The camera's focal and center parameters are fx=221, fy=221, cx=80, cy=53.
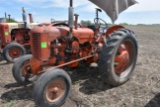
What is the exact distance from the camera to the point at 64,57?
4.48m

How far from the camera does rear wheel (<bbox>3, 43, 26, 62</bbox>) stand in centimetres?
693

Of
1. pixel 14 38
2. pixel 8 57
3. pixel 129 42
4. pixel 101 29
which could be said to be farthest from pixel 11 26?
pixel 129 42

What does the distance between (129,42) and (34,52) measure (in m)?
2.11

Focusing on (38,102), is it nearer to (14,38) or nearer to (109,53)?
(109,53)

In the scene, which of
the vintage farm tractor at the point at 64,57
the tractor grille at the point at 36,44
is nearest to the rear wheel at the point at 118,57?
the vintage farm tractor at the point at 64,57

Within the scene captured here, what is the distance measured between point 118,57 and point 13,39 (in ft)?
15.9

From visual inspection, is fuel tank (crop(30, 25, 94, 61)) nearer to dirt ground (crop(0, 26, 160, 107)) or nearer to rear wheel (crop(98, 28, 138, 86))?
dirt ground (crop(0, 26, 160, 107))

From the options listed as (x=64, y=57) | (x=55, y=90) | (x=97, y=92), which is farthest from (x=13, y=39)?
(x=55, y=90)

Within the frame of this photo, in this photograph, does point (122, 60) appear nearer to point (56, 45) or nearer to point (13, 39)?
point (56, 45)

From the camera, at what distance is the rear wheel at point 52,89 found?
3.45 m

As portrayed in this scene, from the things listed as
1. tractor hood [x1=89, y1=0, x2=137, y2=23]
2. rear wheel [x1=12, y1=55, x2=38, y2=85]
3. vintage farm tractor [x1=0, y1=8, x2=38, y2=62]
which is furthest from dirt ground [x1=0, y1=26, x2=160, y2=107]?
vintage farm tractor [x1=0, y1=8, x2=38, y2=62]

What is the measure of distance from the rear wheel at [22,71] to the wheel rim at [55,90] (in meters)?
1.04

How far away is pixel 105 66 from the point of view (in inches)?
165

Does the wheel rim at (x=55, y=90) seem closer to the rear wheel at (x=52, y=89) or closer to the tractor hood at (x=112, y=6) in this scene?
the rear wheel at (x=52, y=89)
